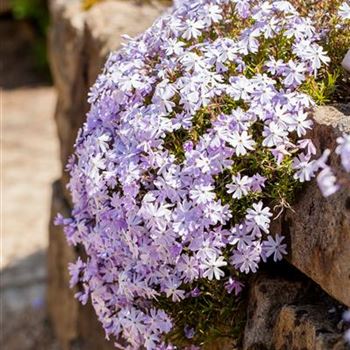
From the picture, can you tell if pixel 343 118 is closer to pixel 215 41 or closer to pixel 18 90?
pixel 215 41

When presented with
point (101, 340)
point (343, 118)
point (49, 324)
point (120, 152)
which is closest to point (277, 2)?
point (343, 118)

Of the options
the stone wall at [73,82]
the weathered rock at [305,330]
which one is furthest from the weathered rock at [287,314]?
the stone wall at [73,82]

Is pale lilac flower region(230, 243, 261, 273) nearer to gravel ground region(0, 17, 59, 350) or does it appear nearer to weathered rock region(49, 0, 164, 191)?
weathered rock region(49, 0, 164, 191)

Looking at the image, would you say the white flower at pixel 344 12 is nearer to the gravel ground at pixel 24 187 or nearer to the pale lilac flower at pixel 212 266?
the pale lilac flower at pixel 212 266

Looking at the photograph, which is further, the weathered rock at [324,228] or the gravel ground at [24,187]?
the gravel ground at [24,187]

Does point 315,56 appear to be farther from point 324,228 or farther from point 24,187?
point 24,187

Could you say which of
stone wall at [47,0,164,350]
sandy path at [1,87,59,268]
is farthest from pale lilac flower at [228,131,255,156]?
sandy path at [1,87,59,268]
